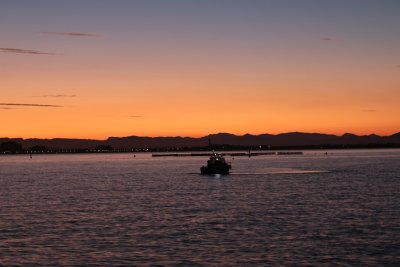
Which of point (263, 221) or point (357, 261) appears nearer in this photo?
point (357, 261)

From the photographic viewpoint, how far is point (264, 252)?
43062mm

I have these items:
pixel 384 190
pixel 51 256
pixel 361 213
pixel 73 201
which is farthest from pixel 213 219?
pixel 384 190

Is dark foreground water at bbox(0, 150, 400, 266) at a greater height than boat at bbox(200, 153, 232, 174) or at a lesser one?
lesser

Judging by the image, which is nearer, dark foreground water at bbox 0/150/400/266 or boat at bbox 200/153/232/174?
dark foreground water at bbox 0/150/400/266

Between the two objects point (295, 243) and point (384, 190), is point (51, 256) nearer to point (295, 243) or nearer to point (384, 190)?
point (295, 243)

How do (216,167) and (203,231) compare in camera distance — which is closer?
(203,231)

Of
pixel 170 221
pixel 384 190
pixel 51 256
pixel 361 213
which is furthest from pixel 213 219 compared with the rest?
pixel 384 190

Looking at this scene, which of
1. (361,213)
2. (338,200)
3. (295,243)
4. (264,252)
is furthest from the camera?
(338,200)

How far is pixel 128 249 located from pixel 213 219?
1956 centimetres

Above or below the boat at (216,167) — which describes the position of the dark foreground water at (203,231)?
below

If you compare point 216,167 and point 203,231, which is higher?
point 216,167

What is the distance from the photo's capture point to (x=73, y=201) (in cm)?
8719

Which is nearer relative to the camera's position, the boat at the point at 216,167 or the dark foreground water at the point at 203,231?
the dark foreground water at the point at 203,231

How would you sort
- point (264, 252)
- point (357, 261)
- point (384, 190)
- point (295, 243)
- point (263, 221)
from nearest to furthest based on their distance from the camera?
point (357, 261) < point (264, 252) < point (295, 243) < point (263, 221) < point (384, 190)
